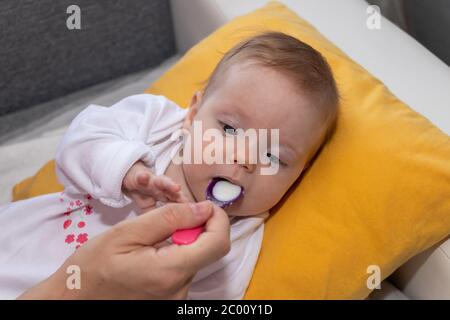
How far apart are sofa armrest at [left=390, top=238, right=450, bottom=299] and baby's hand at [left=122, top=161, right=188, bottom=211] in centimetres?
49

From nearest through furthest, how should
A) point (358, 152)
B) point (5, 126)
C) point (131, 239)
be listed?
point (131, 239), point (358, 152), point (5, 126)

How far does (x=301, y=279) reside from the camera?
0.99 meters

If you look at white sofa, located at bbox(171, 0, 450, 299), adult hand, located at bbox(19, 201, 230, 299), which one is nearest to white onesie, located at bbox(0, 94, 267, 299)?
adult hand, located at bbox(19, 201, 230, 299)

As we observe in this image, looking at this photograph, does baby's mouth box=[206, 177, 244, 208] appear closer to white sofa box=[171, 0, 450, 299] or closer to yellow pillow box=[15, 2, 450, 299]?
yellow pillow box=[15, 2, 450, 299]

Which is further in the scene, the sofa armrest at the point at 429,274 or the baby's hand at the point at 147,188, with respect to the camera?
the sofa armrest at the point at 429,274

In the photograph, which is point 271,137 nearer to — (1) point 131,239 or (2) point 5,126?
(1) point 131,239

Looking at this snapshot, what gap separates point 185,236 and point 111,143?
318 mm

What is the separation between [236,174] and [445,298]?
0.47 metres

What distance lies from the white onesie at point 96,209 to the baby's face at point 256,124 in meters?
0.10

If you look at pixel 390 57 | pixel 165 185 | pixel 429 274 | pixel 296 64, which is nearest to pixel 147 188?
pixel 165 185

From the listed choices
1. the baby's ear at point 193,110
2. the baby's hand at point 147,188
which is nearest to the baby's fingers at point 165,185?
the baby's hand at point 147,188

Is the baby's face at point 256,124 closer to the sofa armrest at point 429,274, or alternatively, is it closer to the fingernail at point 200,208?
the fingernail at point 200,208

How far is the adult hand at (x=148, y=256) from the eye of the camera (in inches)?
27.6
